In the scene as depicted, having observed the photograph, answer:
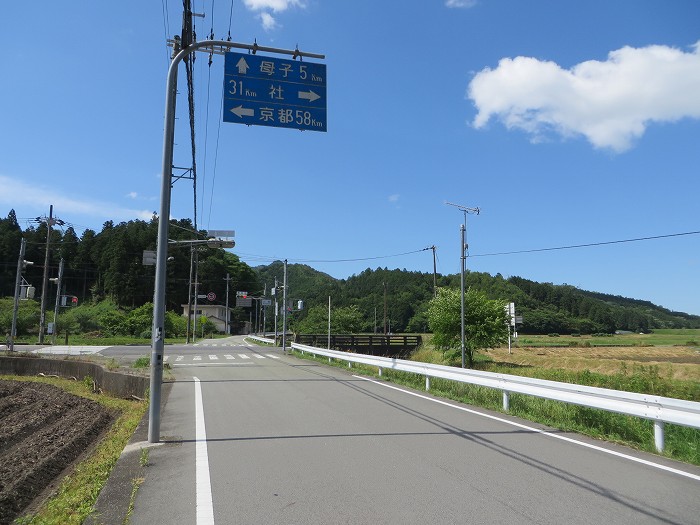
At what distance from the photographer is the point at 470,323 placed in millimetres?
35125

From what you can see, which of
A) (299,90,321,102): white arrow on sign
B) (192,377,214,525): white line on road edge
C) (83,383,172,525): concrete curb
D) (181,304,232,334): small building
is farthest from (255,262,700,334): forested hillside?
(83,383,172,525): concrete curb

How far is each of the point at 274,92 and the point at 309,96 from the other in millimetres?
640

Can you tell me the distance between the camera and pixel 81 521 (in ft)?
15.4

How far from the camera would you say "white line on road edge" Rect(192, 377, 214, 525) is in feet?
14.8

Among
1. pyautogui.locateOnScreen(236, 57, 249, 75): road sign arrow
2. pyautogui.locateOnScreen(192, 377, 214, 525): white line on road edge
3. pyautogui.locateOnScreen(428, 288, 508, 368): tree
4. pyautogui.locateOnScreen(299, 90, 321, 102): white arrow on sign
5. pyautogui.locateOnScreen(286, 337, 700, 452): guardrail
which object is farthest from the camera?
pyautogui.locateOnScreen(428, 288, 508, 368): tree

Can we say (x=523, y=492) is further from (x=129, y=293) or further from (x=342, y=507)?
(x=129, y=293)

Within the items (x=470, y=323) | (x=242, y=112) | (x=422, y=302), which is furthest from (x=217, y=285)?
(x=242, y=112)

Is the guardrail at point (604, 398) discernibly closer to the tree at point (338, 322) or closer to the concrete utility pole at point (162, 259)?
the concrete utility pole at point (162, 259)

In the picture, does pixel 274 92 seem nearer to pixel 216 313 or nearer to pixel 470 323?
pixel 470 323

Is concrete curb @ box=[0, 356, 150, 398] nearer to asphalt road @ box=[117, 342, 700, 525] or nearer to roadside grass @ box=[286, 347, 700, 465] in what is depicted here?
asphalt road @ box=[117, 342, 700, 525]

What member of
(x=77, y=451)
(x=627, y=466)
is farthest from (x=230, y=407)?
(x=627, y=466)

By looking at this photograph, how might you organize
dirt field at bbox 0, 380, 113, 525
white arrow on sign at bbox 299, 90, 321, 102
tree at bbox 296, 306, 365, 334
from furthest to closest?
tree at bbox 296, 306, 365, 334 < white arrow on sign at bbox 299, 90, 321, 102 < dirt field at bbox 0, 380, 113, 525

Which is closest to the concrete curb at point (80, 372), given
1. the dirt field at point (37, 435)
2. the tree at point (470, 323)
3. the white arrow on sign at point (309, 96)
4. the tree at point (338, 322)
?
the dirt field at point (37, 435)

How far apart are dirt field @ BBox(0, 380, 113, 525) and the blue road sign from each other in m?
7.21
